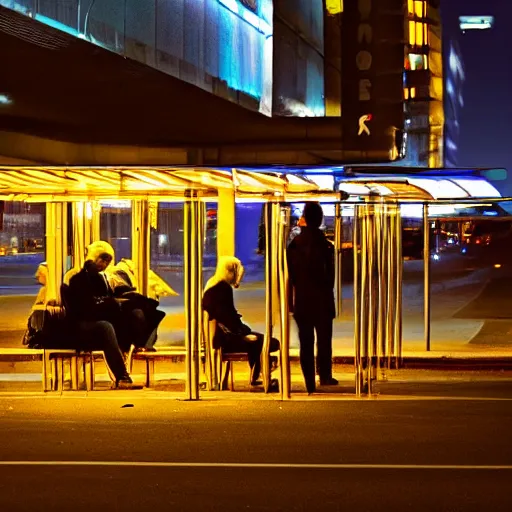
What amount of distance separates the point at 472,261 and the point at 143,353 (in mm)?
29371

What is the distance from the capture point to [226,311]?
40.2 ft

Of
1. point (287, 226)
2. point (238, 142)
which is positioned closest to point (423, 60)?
point (238, 142)

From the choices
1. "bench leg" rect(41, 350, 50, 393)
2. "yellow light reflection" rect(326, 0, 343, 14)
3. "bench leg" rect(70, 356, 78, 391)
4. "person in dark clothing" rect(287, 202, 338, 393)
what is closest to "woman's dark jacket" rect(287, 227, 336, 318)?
"person in dark clothing" rect(287, 202, 338, 393)

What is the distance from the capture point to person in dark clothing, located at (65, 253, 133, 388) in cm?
1218

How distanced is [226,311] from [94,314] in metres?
1.22

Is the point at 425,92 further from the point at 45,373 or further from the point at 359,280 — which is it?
the point at 45,373

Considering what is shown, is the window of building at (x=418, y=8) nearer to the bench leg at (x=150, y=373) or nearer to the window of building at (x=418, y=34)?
the window of building at (x=418, y=34)

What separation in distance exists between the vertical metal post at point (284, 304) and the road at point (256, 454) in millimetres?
215

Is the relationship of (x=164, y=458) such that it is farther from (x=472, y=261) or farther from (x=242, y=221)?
(x=472, y=261)

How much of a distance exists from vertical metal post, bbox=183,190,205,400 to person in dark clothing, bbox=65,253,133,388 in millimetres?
945

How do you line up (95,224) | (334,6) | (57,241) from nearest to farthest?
(57,241), (95,224), (334,6)

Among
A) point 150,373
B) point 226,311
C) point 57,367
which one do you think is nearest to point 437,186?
point 150,373

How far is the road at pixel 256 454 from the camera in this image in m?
7.69

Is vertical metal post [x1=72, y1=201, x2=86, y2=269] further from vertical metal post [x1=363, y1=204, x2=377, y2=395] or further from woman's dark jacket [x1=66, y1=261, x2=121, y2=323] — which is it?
vertical metal post [x1=363, y1=204, x2=377, y2=395]
